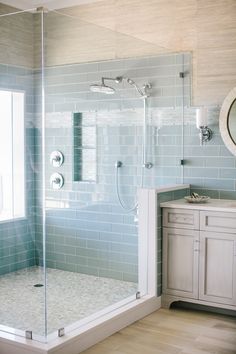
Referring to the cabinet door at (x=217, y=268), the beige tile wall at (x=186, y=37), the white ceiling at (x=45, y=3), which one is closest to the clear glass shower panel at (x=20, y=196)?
the beige tile wall at (x=186, y=37)

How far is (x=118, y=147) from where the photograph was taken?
14.8 feet

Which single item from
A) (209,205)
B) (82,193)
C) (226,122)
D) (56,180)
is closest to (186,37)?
Result: (226,122)

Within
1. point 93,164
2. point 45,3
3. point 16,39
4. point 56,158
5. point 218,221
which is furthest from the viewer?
point 45,3

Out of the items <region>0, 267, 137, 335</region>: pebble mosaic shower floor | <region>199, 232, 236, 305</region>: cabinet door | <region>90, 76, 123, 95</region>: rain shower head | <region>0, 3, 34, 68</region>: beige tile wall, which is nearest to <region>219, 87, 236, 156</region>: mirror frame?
<region>199, 232, 236, 305</region>: cabinet door

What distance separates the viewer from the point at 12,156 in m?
3.71

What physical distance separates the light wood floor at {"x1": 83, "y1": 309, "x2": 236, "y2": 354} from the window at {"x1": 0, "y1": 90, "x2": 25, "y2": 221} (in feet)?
3.68

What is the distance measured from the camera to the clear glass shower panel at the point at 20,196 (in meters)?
3.58

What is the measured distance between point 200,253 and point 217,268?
0.18m

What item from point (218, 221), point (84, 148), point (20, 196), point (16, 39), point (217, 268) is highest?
point (16, 39)

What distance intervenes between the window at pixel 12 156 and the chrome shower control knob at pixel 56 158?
0.24 m

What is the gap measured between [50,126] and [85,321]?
4.58ft

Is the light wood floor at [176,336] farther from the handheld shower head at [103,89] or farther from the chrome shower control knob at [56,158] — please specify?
the handheld shower head at [103,89]

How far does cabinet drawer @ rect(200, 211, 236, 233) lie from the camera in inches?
161

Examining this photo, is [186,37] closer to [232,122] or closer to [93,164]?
[232,122]
